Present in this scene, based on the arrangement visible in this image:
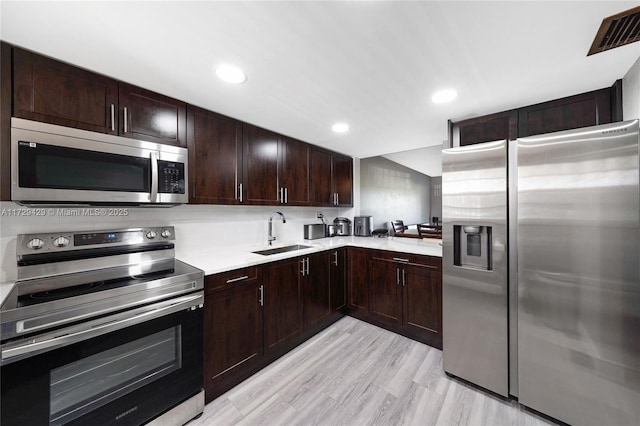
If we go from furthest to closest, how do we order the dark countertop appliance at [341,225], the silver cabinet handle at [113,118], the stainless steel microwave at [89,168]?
1. the dark countertop appliance at [341,225]
2. the silver cabinet handle at [113,118]
3. the stainless steel microwave at [89,168]

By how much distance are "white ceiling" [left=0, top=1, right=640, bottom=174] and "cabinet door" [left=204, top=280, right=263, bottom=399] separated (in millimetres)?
1481

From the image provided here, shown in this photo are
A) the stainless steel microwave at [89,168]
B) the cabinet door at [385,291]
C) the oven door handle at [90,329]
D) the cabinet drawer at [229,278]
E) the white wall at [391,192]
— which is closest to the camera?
the oven door handle at [90,329]

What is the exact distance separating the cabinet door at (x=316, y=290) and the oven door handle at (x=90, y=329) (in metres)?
1.13

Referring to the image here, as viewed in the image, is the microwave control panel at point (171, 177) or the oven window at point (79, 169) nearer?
the oven window at point (79, 169)

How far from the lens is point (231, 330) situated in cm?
177

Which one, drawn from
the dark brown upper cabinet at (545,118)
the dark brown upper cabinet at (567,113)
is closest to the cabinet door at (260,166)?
the dark brown upper cabinet at (545,118)

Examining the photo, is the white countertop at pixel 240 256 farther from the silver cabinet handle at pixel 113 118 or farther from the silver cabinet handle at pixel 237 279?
the silver cabinet handle at pixel 113 118

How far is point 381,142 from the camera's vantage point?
9.61 ft

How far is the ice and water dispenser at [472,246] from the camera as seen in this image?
1770mm

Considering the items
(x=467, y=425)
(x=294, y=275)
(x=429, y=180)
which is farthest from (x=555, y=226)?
(x=294, y=275)

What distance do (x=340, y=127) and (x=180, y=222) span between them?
1.77 metres

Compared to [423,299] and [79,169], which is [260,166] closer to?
[79,169]

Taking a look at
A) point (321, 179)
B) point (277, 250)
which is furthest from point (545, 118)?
point (277, 250)

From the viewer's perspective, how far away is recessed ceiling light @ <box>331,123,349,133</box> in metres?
2.37
